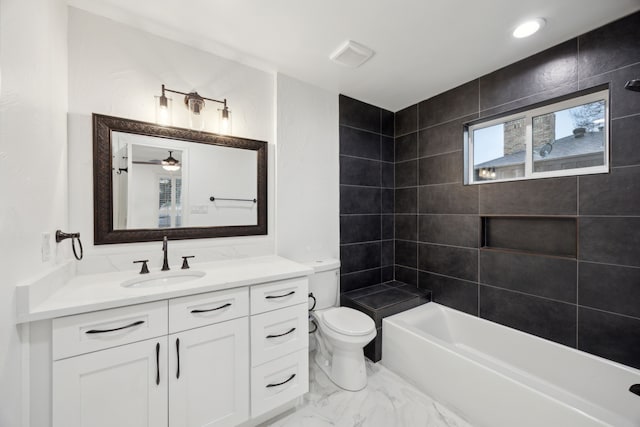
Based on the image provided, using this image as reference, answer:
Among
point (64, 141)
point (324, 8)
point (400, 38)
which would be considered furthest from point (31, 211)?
point (400, 38)

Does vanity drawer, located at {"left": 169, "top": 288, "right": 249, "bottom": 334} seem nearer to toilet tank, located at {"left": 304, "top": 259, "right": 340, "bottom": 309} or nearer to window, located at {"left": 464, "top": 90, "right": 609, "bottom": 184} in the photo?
toilet tank, located at {"left": 304, "top": 259, "right": 340, "bottom": 309}

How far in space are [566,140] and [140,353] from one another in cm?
301

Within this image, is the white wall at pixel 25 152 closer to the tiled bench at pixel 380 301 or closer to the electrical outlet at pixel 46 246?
the electrical outlet at pixel 46 246

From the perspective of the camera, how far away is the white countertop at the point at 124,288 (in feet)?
3.13

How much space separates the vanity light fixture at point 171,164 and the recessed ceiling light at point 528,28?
7.99ft

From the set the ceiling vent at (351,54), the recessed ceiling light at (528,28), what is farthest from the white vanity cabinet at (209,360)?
the recessed ceiling light at (528,28)

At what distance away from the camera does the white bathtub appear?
4.19 ft

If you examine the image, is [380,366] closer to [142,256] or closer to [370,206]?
[370,206]

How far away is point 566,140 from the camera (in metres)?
1.82

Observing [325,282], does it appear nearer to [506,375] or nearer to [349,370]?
[349,370]

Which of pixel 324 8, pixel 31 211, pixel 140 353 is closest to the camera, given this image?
pixel 31 211

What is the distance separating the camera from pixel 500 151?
86.0 inches

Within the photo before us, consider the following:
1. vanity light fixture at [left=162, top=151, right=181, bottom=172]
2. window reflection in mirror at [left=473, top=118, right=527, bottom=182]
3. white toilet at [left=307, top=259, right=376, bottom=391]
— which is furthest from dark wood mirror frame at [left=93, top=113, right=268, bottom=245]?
window reflection in mirror at [left=473, top=118, right=527, bottom=182]

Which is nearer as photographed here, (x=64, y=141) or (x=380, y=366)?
(x=64, y=141)
